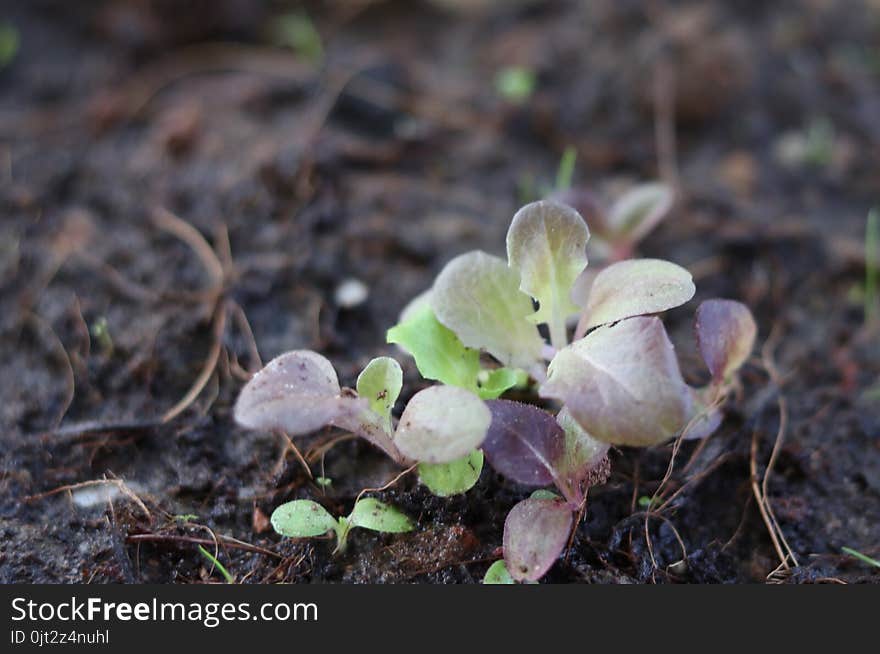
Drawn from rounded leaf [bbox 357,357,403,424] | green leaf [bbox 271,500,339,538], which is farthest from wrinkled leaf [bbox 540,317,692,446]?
green leaf [bbox 271,500,339,538]

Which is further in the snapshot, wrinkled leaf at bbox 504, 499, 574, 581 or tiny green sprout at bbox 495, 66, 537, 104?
tiny green sprout at bbox 495, 66, 537, 104

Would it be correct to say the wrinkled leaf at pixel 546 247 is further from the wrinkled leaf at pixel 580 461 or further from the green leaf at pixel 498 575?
the green leaf at pixel 498 575

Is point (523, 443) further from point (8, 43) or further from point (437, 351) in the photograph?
point (8, 43)

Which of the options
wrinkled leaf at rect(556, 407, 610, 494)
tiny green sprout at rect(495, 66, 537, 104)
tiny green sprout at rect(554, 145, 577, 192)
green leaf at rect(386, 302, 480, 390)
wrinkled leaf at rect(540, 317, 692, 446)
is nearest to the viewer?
wrinkled leaf at rect(540, 317, 692, 446)

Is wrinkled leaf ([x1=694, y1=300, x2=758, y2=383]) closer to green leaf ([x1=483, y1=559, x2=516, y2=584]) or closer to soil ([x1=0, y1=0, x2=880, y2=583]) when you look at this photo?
soil ([x1=0, y1=0, x2=880, y2=583])

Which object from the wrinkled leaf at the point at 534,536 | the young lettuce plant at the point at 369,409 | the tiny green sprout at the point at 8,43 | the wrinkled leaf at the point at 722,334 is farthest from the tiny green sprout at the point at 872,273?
the tiny green sprout at the point at 8,43

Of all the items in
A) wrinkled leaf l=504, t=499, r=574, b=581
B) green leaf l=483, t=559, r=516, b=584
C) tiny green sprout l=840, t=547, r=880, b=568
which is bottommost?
tiny green sprout l=840, t=547, r=880, b=568

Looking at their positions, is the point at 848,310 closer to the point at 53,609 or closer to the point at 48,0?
the point at 53,609
